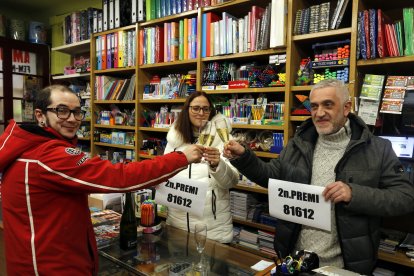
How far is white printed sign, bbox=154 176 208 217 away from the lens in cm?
150

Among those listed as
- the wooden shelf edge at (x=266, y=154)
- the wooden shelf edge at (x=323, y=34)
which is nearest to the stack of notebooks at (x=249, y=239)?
the wooden shelf edge at (x=266, y=154)

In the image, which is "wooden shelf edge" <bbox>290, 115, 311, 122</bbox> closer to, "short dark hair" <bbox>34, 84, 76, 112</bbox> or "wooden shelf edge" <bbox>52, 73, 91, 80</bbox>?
"short dark hair" <bbox>34, 84, 76, 112</bbox>

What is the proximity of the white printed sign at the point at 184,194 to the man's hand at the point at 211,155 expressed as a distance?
142mm

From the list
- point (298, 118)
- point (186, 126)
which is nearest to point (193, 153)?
point (186, 126)

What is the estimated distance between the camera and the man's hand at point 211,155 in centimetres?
155

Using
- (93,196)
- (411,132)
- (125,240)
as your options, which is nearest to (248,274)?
(125,240)

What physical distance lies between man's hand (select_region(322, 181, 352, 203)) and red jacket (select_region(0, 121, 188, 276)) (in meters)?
0.73

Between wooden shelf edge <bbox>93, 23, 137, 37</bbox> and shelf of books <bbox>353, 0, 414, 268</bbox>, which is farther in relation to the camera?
wooden shelf edge <bbox>93, 23, 137, 37</bbox>

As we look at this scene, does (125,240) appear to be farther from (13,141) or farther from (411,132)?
(411,132)

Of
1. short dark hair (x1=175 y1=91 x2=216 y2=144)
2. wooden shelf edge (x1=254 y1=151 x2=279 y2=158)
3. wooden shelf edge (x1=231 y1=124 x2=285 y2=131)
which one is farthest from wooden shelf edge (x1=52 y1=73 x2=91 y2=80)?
wooden shelf edge (x1=254 y1=151 x2=279 y2=158)

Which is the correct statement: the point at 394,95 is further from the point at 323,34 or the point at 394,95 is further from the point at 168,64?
the point at 168,64

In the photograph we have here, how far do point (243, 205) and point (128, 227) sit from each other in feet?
4.58

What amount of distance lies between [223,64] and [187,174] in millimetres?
1368

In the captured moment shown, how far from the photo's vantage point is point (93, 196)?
2104 mm
